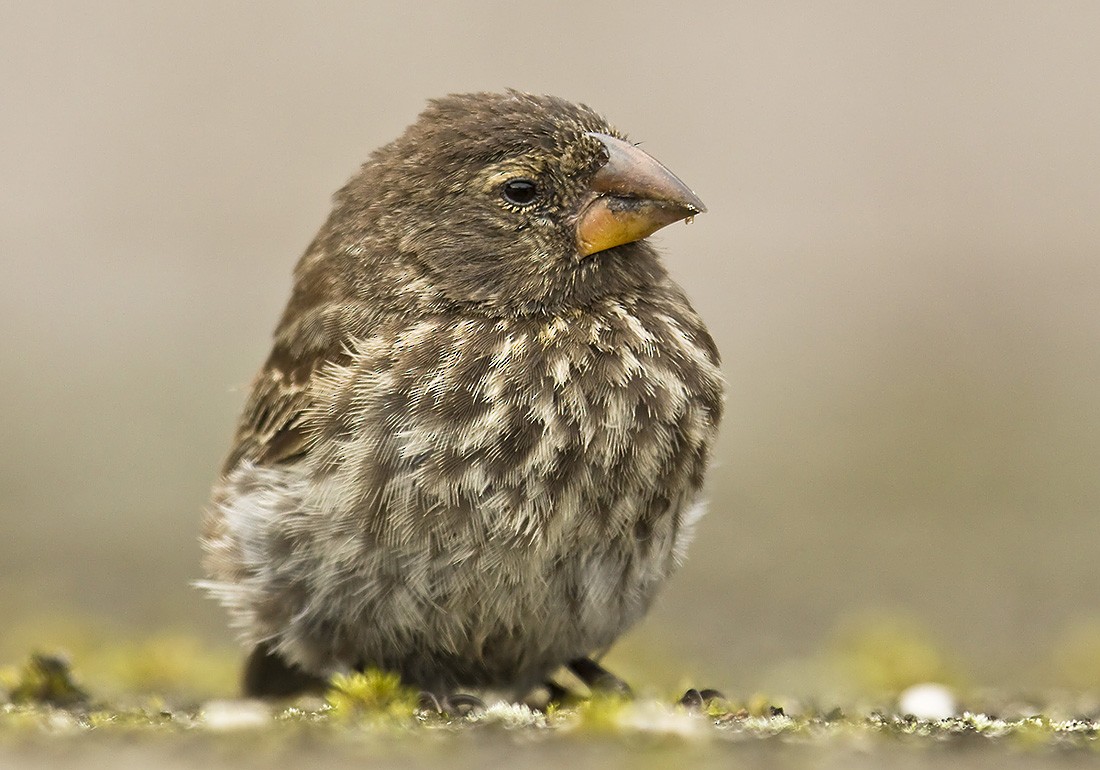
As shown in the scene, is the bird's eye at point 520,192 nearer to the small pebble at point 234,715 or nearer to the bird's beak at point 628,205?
the bird's beak at point 628,205

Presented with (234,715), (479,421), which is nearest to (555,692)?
(479,421)

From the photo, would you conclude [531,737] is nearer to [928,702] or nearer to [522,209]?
[928,702]

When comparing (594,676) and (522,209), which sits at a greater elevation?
(522,209)

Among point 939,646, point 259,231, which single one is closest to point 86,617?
point 939,646

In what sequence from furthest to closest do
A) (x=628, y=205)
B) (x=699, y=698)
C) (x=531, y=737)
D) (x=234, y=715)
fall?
(x=628, y=205)
(x=699, y=698)
(x=234, y=715)
(x=531, y=737)

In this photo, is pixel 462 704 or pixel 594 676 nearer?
pixel 462 704

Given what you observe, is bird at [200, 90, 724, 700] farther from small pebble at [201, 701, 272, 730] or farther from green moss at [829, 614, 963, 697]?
green moss at [829, 614, 963, 697]
